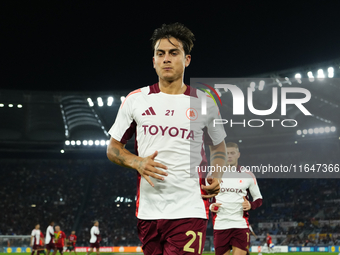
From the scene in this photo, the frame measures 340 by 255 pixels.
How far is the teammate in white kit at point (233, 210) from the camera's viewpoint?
24.1 ft

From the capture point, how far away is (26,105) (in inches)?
1411

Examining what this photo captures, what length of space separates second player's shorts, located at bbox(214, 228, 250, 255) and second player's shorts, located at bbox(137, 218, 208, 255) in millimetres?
4237

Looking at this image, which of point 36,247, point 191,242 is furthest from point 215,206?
point 36,247

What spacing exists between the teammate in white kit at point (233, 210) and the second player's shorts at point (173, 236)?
4.24 metres

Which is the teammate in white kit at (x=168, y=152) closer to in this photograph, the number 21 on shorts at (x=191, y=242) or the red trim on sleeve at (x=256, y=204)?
the number 21 on shorts at (x=191, y=242)

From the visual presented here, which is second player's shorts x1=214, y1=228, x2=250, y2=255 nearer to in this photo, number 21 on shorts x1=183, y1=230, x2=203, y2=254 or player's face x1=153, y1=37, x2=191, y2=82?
number 21 on shorts x1=183, y1=230, x2=203, y2=254

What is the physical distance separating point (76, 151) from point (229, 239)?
3469 cm

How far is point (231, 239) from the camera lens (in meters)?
7.37

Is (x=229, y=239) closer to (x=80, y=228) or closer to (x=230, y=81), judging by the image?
(x=230, y=81)

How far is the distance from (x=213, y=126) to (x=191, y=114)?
31 centimetres

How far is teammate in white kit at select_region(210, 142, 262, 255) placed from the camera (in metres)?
7.34

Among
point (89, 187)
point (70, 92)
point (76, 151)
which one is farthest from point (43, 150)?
point (70, 92)

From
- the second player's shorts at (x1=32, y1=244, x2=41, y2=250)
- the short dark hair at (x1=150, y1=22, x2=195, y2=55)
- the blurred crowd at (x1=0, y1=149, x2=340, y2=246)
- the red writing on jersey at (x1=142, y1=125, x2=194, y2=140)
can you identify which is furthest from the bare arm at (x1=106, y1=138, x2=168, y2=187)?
the blurred crowd at (x1=0, y1=149, x2=340, y2=246)

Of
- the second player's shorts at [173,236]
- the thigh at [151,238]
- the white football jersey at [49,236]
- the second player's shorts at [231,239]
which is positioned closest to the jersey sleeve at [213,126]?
the second player's shorts at [173,236]
